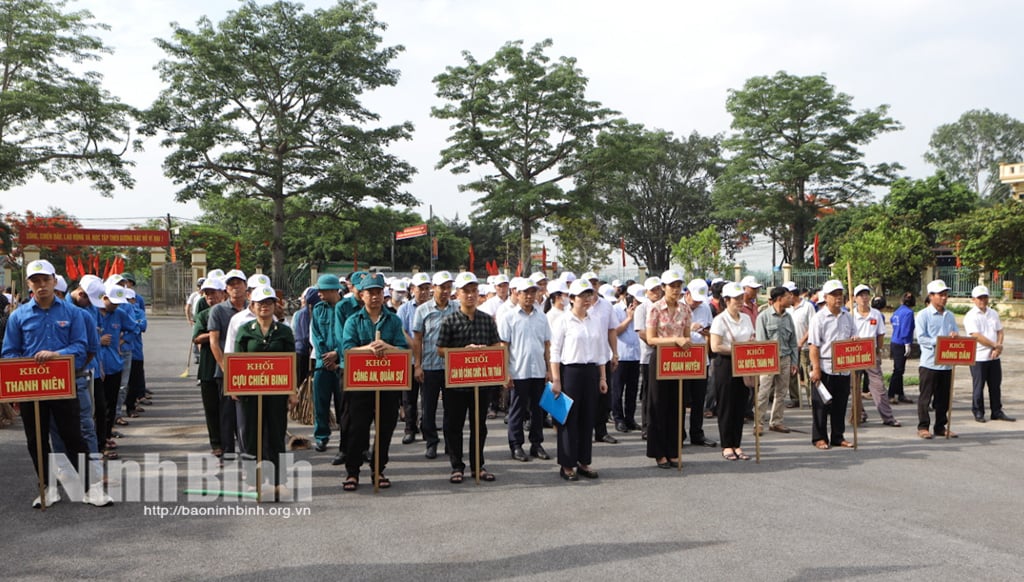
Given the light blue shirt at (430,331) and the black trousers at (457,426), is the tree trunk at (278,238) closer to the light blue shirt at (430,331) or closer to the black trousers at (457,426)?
the light blue shirt at (430,331)

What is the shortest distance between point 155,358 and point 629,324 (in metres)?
12.7

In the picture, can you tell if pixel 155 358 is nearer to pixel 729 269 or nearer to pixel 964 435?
pixel 964 435

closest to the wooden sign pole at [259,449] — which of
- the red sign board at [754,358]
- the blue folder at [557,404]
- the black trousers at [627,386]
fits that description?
the blue folder at [557,404]

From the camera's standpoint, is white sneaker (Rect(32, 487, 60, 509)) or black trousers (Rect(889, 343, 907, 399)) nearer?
white sneaker (Rect(32, 487, 60, 509))

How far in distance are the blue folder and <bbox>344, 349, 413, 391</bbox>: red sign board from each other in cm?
130

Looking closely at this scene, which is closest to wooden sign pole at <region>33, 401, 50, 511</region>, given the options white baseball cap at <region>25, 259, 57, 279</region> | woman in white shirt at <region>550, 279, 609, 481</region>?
white baseball cap at <region>25, 259, 57, 279</region>

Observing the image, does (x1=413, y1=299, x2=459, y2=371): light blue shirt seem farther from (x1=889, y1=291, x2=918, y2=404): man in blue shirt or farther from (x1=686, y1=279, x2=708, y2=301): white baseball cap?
(x1=889, y1=291, x2=918, y2=404): man in blue shirt

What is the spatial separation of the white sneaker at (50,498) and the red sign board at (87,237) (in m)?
33.3

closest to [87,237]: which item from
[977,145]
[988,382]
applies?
[988,382]

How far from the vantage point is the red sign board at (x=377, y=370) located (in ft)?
20.5

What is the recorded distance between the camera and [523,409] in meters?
7.67

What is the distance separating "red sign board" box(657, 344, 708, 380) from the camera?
284 inches

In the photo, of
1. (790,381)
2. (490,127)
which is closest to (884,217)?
(490,127)

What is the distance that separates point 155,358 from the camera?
1734 cm
